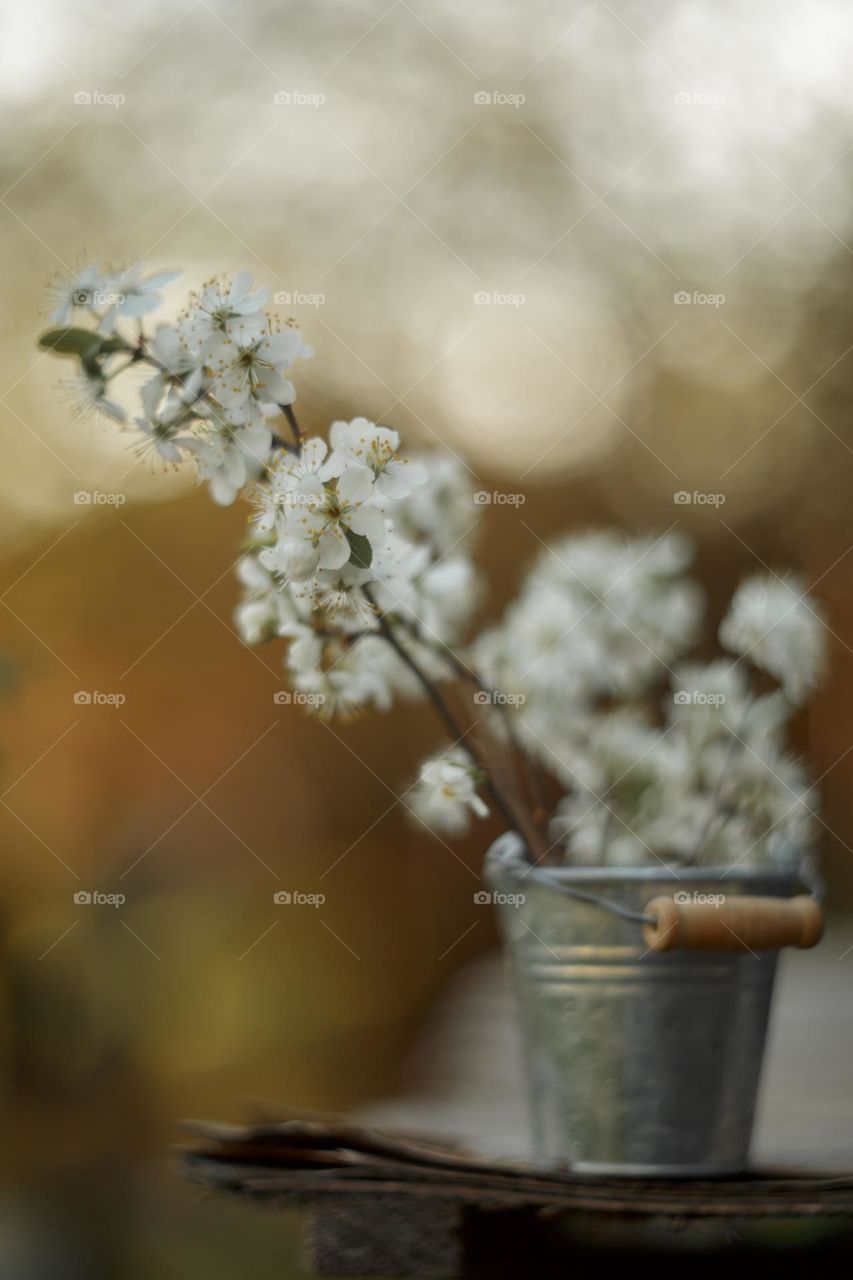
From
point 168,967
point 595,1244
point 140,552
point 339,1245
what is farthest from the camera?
point 168,967

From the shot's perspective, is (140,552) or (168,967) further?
(168,967)

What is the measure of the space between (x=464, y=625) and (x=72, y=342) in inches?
17.8

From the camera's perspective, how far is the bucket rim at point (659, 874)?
77 cm

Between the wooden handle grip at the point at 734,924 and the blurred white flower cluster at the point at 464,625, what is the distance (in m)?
0.07

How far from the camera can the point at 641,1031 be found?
2.66 feet

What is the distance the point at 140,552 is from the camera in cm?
336

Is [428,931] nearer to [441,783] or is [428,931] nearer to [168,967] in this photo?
[168,967]

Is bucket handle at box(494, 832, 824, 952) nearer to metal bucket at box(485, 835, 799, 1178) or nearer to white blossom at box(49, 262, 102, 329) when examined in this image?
metal bucket at box(485, 835, 799, 1178)

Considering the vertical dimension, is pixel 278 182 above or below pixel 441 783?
above

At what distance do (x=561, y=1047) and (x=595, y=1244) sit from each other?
1.05 feet

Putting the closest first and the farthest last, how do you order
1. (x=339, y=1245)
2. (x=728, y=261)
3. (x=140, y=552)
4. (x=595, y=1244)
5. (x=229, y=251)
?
(x=339, y=1245), (x=595, y=1244), (x=229, y=251), (x=728, y=261), (x=140, y=552)

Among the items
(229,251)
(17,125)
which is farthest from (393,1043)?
(17,125)

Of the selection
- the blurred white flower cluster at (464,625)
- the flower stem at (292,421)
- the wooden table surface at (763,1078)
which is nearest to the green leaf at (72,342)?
the blurred white flower cluster at (464,625)

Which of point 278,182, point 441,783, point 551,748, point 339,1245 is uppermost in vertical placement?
point 278,182
